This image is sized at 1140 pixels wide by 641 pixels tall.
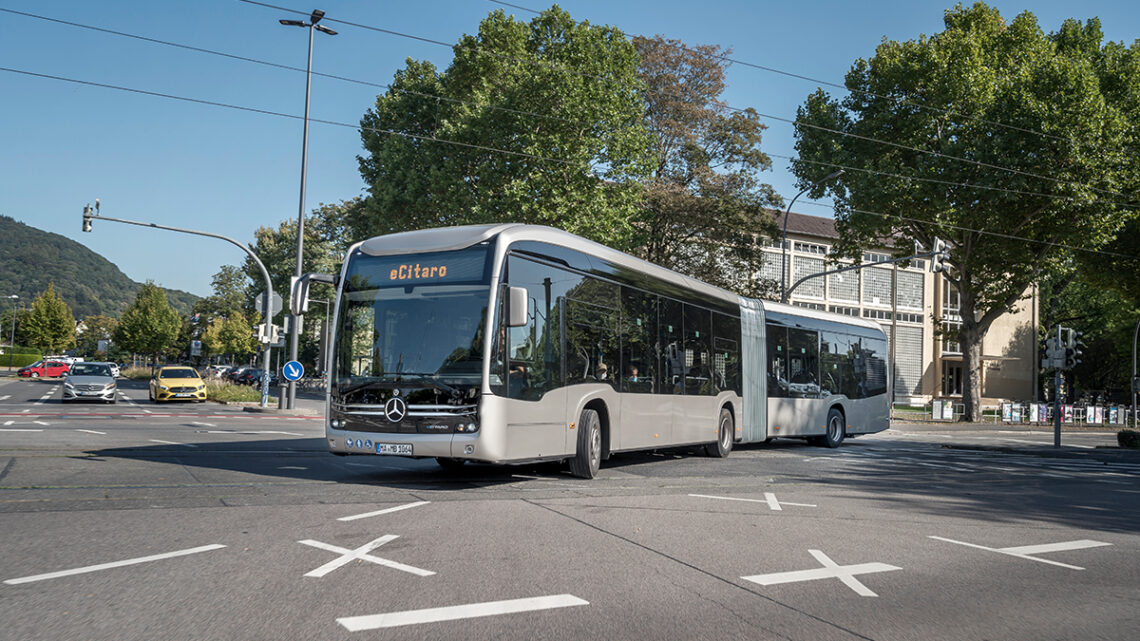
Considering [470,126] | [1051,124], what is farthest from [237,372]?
[1051,124]

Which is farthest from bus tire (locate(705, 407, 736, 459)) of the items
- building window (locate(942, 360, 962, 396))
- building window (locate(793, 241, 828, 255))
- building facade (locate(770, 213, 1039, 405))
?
building window (locate(942, 360, 962, 396))

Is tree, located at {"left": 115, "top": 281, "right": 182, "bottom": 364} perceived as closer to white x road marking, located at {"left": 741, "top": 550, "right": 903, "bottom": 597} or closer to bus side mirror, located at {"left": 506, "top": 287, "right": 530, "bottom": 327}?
bus side mirror, located at {"left": 506, "top": 287, "right": 530, "bottom": 327}

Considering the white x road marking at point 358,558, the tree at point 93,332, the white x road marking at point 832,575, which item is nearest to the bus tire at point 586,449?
the white x road marking at point 358,558

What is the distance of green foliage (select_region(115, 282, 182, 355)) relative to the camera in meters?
85.6

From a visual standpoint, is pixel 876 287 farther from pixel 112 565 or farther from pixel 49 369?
pixel 112 565

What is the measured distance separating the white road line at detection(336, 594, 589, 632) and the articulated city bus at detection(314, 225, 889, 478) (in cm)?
455

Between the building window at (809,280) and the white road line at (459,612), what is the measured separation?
54.1m

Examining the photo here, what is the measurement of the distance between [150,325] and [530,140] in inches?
2720

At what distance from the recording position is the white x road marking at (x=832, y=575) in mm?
5762

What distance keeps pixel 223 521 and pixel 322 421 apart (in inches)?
728

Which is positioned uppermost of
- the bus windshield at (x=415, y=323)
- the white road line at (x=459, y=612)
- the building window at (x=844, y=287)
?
the building window at (x=844, y=287)

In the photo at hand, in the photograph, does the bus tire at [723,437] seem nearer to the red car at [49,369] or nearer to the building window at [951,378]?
the building window at [951,378]

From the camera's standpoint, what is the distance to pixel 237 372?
209ft

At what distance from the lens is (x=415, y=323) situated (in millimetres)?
10172
